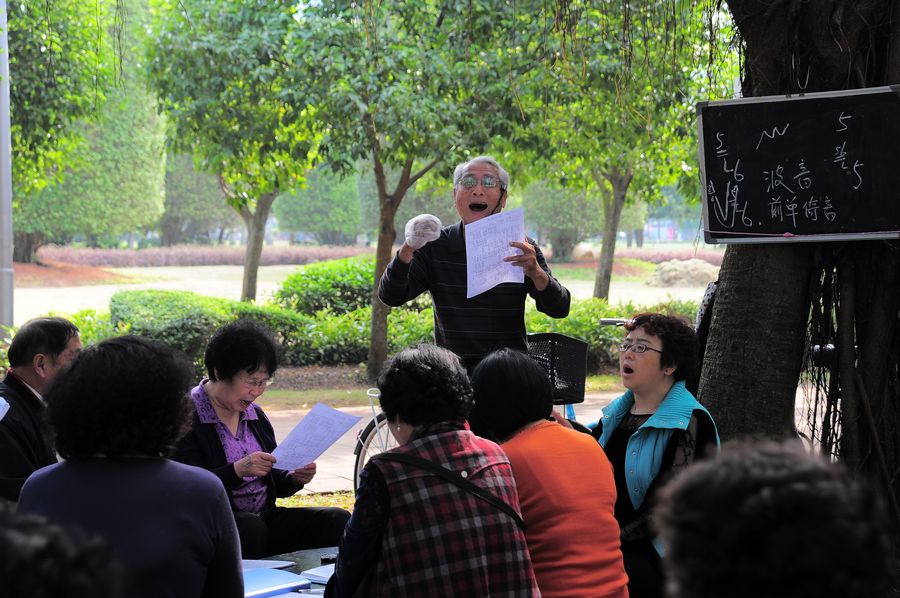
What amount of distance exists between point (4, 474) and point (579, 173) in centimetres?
1418

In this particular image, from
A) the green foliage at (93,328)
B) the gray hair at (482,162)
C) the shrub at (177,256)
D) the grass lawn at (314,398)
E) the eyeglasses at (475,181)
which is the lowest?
the grass lawn at (314,398)

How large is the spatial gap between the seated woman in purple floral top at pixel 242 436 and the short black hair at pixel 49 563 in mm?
2435

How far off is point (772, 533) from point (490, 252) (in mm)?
2924

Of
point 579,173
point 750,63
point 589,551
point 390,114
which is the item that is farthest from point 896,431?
point 579,173

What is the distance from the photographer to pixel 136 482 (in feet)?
6.89

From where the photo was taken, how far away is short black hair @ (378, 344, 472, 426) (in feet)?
8.55

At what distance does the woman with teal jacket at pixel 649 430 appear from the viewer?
3.37 meters

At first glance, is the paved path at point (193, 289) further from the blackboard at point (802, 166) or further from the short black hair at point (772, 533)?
the short black hair at point (772, 533)

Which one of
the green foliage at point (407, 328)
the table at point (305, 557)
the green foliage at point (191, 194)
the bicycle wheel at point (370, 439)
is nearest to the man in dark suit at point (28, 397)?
the table at point (305, 557)

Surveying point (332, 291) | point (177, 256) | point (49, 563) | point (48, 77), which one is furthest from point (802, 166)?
point (177, 256)

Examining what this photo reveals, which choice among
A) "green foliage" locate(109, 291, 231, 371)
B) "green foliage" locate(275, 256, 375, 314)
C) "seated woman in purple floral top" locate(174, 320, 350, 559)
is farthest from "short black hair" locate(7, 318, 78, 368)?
"green foliage" locate(275, 256, 375, 314)

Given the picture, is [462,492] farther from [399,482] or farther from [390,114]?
[390,114]

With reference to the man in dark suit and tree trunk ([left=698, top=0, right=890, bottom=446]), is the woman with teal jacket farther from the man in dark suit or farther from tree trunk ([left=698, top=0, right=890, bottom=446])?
the man in dark suit

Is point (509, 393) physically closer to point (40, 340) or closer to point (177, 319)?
point (40, 340)
